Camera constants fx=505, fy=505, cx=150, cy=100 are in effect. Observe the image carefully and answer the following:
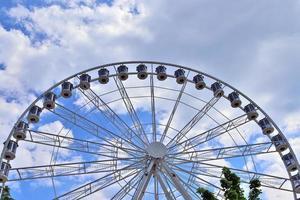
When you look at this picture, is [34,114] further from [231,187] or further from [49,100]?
[231,187]

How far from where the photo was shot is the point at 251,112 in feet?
109

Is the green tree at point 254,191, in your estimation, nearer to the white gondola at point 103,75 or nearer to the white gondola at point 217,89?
the white gondola at point 217,89

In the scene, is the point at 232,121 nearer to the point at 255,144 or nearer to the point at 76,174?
the point at 255,144

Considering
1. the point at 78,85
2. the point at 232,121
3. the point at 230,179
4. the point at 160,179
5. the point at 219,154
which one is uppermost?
the point at 78,85

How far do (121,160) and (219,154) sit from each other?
5965 millimetres

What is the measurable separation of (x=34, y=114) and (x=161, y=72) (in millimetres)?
9006

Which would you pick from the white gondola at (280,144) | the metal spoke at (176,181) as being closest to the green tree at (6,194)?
the metal spoke at (176,181)

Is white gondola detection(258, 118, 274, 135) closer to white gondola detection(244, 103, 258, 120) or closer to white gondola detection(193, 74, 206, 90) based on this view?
white gondola detection(244, 103, 258, 120)

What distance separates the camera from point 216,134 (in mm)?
31625

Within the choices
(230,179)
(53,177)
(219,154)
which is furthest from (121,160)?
(230,179)

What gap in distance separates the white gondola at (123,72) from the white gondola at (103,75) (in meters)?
0.83

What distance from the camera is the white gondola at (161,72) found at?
113 ft

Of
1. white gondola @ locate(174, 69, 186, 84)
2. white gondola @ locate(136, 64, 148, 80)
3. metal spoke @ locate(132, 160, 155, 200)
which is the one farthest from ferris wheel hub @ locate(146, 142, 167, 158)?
white gondola @ locate(136, 64, 148, 80)

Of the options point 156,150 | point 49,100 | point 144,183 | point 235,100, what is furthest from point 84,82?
point 235,100
